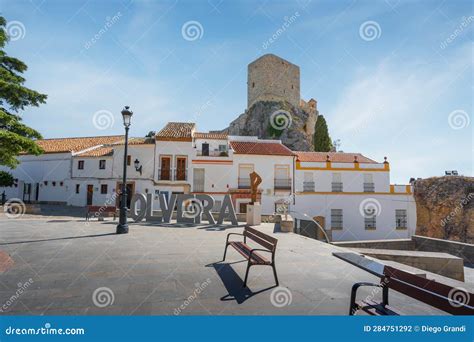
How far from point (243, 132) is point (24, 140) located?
4123cm

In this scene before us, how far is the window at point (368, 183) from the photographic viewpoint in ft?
78.6

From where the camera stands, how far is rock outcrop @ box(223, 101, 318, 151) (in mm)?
43156

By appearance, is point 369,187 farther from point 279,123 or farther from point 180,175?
point 279,123

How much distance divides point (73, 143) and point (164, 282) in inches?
1202

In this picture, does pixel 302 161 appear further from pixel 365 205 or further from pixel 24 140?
pixel 24 140

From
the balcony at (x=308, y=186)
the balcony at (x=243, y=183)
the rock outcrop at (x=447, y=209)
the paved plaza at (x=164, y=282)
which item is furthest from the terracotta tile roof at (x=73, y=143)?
the rock outcrop at (x=447, y=209)

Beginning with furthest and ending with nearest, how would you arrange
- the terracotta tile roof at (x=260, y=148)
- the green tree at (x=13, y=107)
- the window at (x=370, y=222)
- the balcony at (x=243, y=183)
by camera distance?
the terracotta tile roof at (x=260, y=148)
the balcony at (x=243, y=183)
the window at (x=370, y=222)
the green tree at (x=13, y=107)

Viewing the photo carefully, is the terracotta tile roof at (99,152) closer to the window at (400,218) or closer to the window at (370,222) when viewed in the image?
the window at (370,222)

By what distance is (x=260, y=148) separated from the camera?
24.8m

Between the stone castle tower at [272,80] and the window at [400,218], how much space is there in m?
31.5

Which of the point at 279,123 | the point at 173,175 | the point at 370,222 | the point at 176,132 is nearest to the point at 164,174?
the point at 173,175

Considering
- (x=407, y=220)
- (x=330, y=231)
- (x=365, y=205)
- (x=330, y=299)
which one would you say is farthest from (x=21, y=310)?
(x=407, y=220)

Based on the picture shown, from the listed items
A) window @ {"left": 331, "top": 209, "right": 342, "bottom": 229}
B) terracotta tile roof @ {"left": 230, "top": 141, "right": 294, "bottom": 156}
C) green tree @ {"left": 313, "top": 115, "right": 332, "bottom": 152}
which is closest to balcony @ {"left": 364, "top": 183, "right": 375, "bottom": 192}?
window @ {"left": 331, "top": 209, "right": 342, "bottom": 229}

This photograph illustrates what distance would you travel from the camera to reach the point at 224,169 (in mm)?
23406
